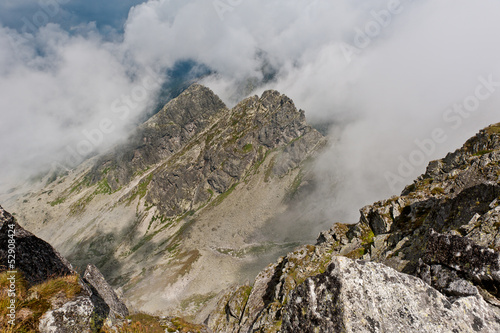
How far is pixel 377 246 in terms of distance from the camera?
86.8 ft

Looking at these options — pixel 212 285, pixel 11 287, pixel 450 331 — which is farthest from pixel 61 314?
pixel 212 285

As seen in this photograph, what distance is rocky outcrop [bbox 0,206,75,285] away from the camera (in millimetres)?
11008

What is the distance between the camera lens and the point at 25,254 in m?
11.6

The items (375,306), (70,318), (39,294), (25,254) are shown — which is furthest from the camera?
(25,254)

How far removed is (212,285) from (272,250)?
45.8 m

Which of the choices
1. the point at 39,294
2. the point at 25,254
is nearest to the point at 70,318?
the point at 39,294

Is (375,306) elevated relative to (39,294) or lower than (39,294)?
elevated

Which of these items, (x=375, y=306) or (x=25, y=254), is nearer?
(x=375, y=306)

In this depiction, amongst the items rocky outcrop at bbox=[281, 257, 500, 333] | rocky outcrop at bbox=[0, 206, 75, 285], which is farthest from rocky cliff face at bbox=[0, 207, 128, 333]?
rocky outcrop at bbox=[281, 257, 500, 333]

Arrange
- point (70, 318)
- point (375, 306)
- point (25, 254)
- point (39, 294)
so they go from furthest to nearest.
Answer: point (25, 254) < point (39, 294) < point (70, 318) < point (375, 306)

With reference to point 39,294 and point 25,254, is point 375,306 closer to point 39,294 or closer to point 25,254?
point 39,294

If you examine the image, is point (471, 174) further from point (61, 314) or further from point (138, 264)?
point (138, 264)

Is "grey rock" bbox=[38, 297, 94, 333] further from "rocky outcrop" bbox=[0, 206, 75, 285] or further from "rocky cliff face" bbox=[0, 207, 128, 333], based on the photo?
"rocky outcrop" bbox=[0, 206, 75, 285]

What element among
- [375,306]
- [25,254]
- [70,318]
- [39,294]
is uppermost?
[375,306]
